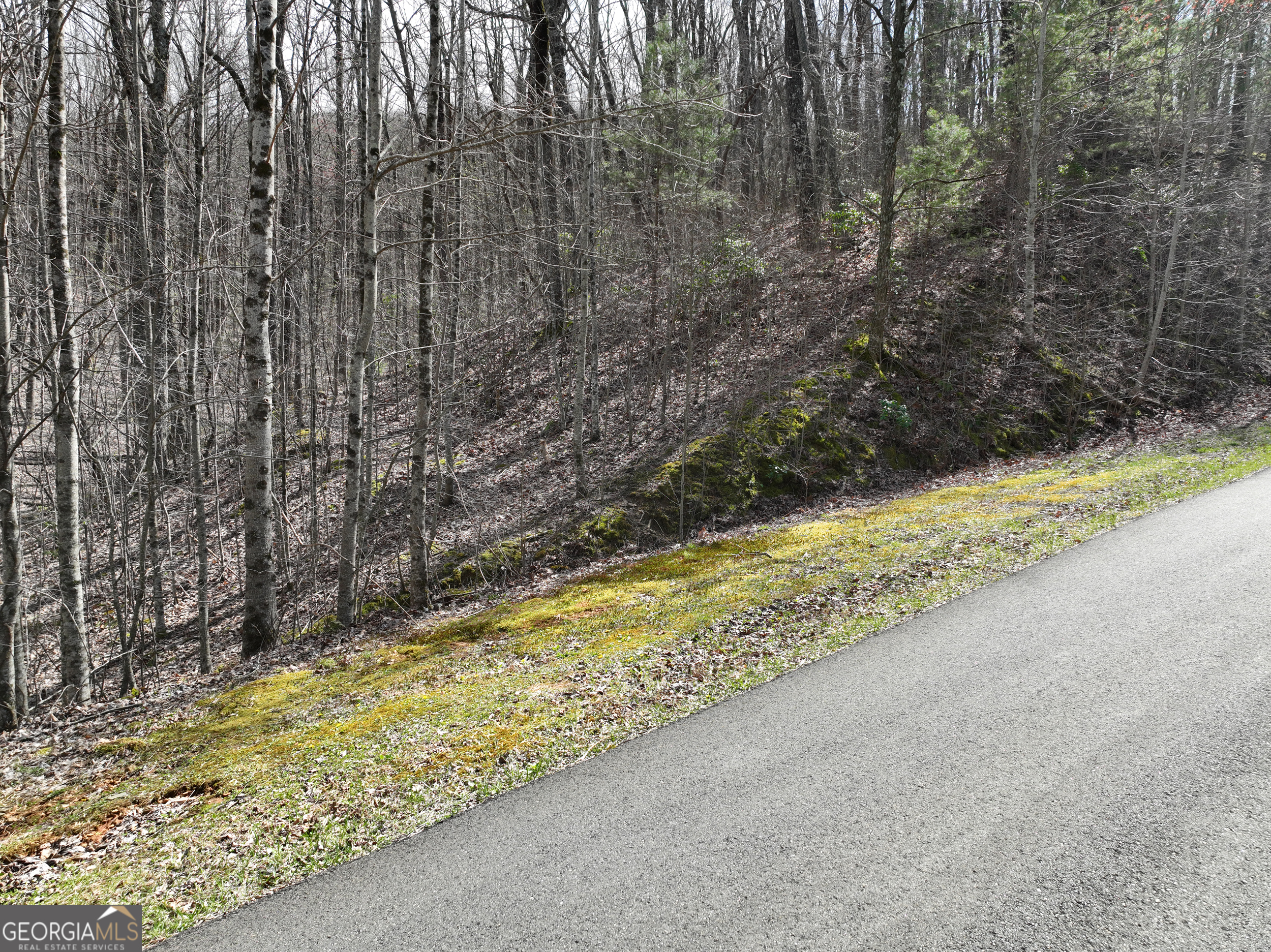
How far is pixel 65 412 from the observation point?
6.52m

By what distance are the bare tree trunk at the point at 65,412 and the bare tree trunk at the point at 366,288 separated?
255 centimetres

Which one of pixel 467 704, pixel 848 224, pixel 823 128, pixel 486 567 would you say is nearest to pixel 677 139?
pixel 848 224

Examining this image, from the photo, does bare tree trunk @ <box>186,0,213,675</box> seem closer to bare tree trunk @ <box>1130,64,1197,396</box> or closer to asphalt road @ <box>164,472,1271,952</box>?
asphalt road @ <box>164,472,1271,952</box>

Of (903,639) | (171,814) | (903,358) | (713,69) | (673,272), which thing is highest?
(713,69)

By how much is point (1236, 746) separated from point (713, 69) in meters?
21.3

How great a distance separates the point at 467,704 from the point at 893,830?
11.1ft

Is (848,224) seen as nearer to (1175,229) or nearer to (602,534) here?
(1175,229)

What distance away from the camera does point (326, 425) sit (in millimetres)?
13594

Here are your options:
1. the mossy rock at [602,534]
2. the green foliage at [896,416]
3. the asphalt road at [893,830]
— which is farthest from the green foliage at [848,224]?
the asphalt road at [893,830]

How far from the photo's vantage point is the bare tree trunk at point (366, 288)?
7848mm

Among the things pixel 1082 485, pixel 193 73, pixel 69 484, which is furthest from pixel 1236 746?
pixel 193 73

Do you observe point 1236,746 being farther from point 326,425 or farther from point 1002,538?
point 326,425

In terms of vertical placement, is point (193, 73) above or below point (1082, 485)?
above

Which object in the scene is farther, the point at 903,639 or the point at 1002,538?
the point at 1002,538
